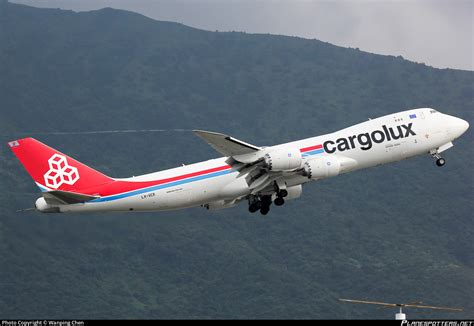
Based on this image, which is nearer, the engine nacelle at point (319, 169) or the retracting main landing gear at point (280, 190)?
the engine nacelle at point (319, 169)

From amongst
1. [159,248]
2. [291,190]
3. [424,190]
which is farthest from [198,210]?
[291,190]

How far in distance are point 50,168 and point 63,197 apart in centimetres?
423

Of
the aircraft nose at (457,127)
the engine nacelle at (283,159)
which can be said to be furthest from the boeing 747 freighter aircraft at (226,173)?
the aircraft nose at (457,127)

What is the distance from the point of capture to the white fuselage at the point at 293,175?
67312mm

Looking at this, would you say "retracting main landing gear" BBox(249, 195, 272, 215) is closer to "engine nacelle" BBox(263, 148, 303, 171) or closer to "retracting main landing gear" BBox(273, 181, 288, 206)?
"retracting main landing gear" BBox(273, 181, 288, 206)

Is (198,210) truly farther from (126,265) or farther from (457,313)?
(457,313)

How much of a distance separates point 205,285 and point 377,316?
86.3 feet

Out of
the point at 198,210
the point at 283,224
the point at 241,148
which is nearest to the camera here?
the point at 241,148

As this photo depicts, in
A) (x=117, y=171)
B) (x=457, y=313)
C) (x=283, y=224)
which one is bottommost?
(x=457, y=313)

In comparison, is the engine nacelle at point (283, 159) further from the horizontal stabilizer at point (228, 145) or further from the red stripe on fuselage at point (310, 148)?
the red stripe on fuselage at point (310, 148)

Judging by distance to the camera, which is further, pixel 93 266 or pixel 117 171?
pixel 117 171

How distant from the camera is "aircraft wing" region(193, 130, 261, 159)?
63406mm

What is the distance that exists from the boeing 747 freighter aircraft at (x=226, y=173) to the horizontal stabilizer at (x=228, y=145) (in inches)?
2.5

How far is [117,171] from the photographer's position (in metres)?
196
